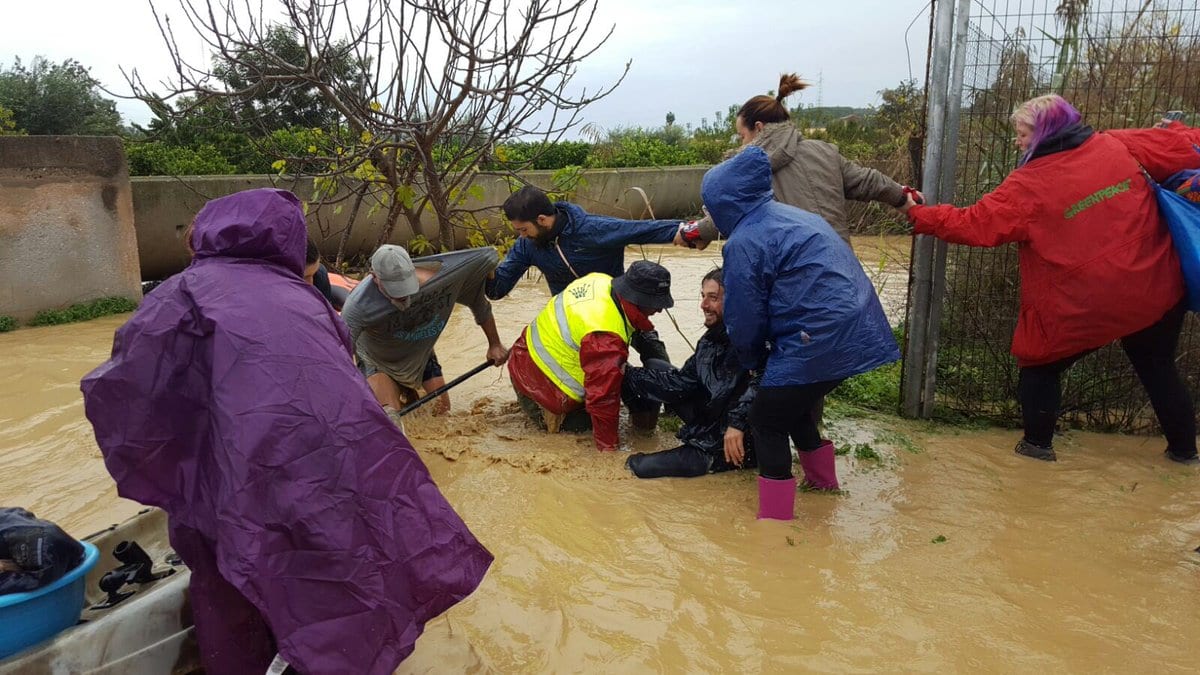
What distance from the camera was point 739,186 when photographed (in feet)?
12.2

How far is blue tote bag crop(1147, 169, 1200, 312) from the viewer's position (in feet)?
13.0

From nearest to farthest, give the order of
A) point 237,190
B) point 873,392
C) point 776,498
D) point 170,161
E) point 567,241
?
point 776,498 → point 567,241 → point 873,392 → point 237,190 → point 170,161

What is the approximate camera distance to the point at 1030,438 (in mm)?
4531

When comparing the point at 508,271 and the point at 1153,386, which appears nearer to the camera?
the point at 1153,386

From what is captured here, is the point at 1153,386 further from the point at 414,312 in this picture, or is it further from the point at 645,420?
the point at 414,312

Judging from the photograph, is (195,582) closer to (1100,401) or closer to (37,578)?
(37,578)

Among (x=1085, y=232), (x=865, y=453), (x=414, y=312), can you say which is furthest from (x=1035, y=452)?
(x=414, y=312)

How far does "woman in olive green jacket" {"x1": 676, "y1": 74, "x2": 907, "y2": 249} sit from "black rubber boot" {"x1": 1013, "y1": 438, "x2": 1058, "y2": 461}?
4.57ft

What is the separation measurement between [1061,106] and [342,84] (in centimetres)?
416

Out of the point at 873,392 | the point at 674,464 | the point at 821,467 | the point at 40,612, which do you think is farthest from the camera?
the point at 873,392

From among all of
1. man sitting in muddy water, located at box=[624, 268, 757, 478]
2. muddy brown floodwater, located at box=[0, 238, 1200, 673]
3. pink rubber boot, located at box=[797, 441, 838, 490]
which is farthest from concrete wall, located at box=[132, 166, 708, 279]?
pink rubber boot, located at box=[797, 441, 838, 490]

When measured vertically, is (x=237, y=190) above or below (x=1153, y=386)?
above

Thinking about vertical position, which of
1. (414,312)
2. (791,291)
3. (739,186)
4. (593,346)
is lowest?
(593,346)

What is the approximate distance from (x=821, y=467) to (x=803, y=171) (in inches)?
57.0
